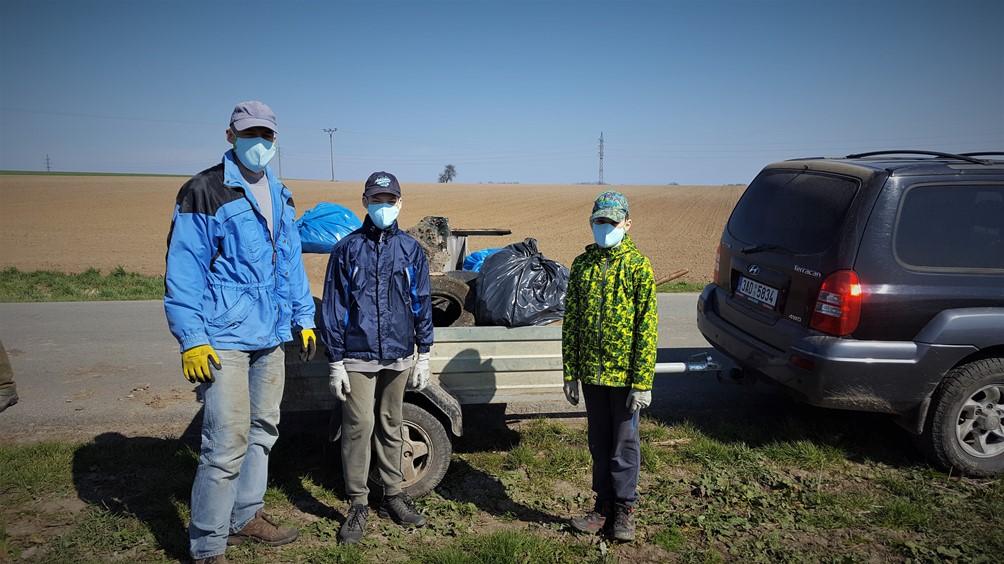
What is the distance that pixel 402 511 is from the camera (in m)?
3.44

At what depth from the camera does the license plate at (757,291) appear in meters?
4.31

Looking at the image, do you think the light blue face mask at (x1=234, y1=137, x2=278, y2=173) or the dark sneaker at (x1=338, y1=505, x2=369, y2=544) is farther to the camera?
the dark sneaker at (x1=338, y1=505, x2=369, y2=544)

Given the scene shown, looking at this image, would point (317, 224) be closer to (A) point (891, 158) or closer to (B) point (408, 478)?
(B) point (408, 478)

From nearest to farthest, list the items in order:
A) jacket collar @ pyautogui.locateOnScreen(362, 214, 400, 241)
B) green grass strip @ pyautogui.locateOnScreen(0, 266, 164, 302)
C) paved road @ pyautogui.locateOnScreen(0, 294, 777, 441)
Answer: jacket collar @ pyautogui.locateOnScreen(362, 214, 400, 241)
paved road @ pyautogui.locateOnScreen(0, 294, 777, 441)
green grass strip @ pyautogui.locateOnScreen(0, 266, 164, 302)

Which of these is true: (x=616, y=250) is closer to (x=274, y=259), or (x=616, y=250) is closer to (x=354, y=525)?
(x=274, y=259)

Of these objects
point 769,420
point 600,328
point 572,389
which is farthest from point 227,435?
point 769,420

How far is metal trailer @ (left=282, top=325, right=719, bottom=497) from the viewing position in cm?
364

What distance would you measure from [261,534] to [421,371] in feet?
3.85

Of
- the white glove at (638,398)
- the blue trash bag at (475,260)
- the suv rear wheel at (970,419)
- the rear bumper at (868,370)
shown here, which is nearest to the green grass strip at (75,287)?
the blue trash bag at (475,260)

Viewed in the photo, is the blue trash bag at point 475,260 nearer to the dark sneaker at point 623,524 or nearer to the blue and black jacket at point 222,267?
the blue and black jacket at point 222,267

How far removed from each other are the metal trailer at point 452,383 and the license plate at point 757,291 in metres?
0.97

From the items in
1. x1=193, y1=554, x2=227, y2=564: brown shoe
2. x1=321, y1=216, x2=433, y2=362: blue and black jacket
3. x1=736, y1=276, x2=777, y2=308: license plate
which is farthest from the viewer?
x1=736, y1=276, x2=777, y2=308: license plate

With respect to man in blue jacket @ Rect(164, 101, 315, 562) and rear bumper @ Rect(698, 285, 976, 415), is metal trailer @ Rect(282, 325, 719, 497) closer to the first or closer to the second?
man in blue jacket @ Rect(164, 101, 315, 562)

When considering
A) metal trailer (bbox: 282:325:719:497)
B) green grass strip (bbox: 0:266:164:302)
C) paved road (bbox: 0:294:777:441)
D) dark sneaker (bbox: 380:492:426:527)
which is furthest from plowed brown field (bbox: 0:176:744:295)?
dark sneaker (bbox: 380:492:426:527)
